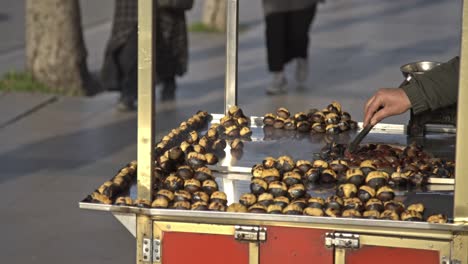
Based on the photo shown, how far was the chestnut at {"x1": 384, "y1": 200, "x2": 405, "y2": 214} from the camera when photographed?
146 inches

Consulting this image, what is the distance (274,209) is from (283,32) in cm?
762

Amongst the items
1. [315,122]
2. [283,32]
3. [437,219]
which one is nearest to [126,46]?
[283,32]

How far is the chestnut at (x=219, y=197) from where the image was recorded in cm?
383

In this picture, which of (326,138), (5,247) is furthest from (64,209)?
(326,138)

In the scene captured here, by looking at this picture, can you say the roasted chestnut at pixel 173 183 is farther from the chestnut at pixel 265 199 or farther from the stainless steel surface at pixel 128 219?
the chestnut at pixel 265 199

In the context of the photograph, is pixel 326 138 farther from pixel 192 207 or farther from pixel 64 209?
pixel 64 209

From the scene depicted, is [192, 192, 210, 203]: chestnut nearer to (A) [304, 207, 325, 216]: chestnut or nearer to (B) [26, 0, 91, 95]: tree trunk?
(A) [304, 207, 325, 216]: chestnut

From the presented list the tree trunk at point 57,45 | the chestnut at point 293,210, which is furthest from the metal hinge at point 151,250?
the tree trunk at point 57,45

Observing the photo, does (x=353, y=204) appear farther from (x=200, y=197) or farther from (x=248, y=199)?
(x=200, y=197)

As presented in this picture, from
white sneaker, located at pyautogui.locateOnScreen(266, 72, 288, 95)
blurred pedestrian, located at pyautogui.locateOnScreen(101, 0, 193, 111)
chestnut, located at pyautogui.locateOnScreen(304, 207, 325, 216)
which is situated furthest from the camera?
white sneaker, located at pyautogui.locateOnScreen(266, 72, 288, 95)

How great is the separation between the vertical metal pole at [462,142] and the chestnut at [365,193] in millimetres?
389

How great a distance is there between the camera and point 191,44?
555 inches

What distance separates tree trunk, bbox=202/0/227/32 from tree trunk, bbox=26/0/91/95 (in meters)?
4.49

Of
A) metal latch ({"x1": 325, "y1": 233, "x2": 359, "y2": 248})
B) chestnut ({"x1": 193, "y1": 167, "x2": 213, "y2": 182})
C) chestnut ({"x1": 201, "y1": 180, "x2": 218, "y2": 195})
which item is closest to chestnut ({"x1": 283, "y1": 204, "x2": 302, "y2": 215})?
metal latch ({"x1": 325, "y1": 233, "x2": 359, "y2": 248})
